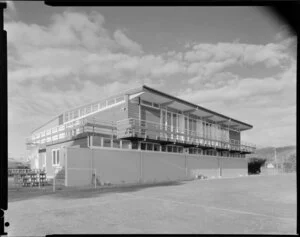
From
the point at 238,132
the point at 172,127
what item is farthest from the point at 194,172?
the point at 238,132

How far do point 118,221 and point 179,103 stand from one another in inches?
754

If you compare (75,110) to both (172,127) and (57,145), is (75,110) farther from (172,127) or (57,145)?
(172,127)

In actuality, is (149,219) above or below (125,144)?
below

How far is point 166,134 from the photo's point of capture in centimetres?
2411

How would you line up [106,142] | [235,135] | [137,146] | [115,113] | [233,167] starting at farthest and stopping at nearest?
1. [235,135]
2. [233,167]
3. [115,113]
4. [137,146]
5. [106,142]

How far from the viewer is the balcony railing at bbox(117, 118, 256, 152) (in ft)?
66.3

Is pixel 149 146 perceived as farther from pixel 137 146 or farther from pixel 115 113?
pixel 115 113

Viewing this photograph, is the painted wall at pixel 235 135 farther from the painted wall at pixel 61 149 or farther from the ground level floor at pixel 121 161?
the painted wall at pixel 61 149

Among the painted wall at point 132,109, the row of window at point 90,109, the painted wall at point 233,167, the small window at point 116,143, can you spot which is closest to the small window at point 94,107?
the row of window at point 90,109

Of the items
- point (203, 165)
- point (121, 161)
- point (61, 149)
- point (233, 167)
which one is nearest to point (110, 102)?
point (61, 149)

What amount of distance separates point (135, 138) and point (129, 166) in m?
1.96

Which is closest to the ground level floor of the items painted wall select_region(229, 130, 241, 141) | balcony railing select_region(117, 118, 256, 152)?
balcony railing select_region(117, 118, 256, 152)

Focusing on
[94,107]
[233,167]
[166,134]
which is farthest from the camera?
[233,167]

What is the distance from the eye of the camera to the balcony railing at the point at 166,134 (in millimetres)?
20219
